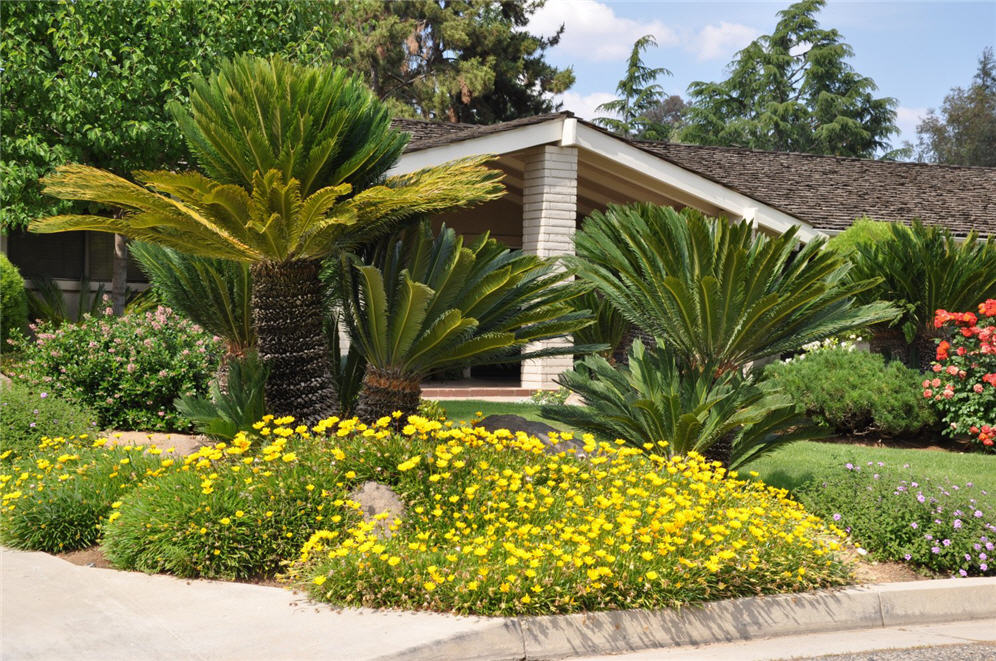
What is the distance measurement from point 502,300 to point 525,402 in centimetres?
615

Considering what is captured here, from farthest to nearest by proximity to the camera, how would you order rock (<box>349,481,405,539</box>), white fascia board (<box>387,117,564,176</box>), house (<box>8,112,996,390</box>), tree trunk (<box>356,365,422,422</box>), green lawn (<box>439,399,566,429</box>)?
house (<box>8,112,996,390</box>), white fascia board (<box>387,117,564,176</box>), green lawn (<box>439,399,566,429</box>), tree trunk (<box>356,365,422,422</box>), rock (<box>349,481,405,539</box>)

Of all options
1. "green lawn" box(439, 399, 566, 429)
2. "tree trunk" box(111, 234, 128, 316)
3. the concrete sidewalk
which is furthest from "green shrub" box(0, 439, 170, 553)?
"tree trunk" box(111, 234, 128, 316)

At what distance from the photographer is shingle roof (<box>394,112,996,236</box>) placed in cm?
1869

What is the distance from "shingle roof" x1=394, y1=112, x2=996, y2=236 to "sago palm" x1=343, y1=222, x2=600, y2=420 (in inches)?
392

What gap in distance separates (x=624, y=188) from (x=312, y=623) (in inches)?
507

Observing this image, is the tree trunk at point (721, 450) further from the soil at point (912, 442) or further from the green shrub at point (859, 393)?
the soil at point (912, 442)

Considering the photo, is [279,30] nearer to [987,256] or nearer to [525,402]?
[525,402]

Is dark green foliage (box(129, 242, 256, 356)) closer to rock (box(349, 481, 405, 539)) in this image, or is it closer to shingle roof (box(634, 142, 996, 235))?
rock (box(349, 481, 405, 539))

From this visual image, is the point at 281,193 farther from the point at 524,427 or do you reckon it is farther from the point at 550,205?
the point at 550,205

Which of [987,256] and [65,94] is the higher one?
[65,94]

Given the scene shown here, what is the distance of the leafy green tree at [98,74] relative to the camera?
13930mm

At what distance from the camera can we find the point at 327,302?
8.24m

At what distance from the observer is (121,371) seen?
10172 mm

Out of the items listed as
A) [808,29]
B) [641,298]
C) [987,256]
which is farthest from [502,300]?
[808,29]
